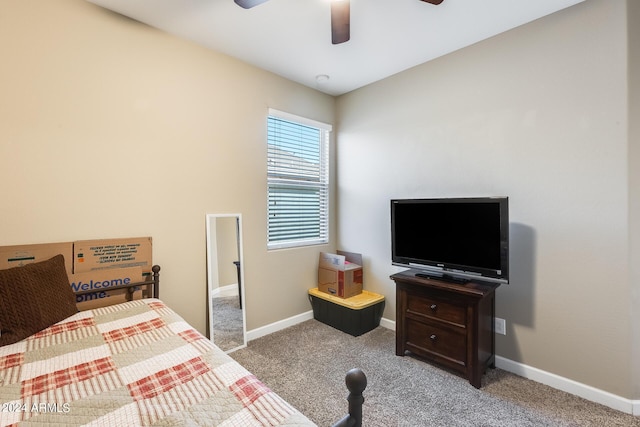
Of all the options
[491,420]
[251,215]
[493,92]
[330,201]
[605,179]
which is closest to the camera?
[491,420]

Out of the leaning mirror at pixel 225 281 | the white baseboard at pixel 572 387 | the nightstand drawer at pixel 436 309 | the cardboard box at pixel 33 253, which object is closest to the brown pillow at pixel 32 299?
the cardboard box at pixel 33 253

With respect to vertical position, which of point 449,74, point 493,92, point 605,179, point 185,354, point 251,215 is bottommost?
point 185,354

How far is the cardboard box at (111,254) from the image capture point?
1.98m

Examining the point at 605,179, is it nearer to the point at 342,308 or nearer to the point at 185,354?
the point at 342,308

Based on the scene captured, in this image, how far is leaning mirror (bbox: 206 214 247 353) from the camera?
2.61 m

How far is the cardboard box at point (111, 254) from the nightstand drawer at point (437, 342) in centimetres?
220

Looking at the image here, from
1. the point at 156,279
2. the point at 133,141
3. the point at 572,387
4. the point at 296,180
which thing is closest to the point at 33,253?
the point at 156,279

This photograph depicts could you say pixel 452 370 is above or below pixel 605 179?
below

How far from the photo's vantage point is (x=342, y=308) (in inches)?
119

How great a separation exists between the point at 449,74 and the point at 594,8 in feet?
3.18

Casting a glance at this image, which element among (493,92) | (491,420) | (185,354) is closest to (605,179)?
(493,92)

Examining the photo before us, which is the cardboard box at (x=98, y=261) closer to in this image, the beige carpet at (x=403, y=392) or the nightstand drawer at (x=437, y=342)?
the beige carpet at (x=403, y=392)

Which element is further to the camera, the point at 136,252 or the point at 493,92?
the point at 493,92

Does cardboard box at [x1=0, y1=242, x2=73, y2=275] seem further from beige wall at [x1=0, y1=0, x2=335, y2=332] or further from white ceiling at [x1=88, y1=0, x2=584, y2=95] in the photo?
white ceiling at [x1=88, y1=0, x2=584, y2=95]
